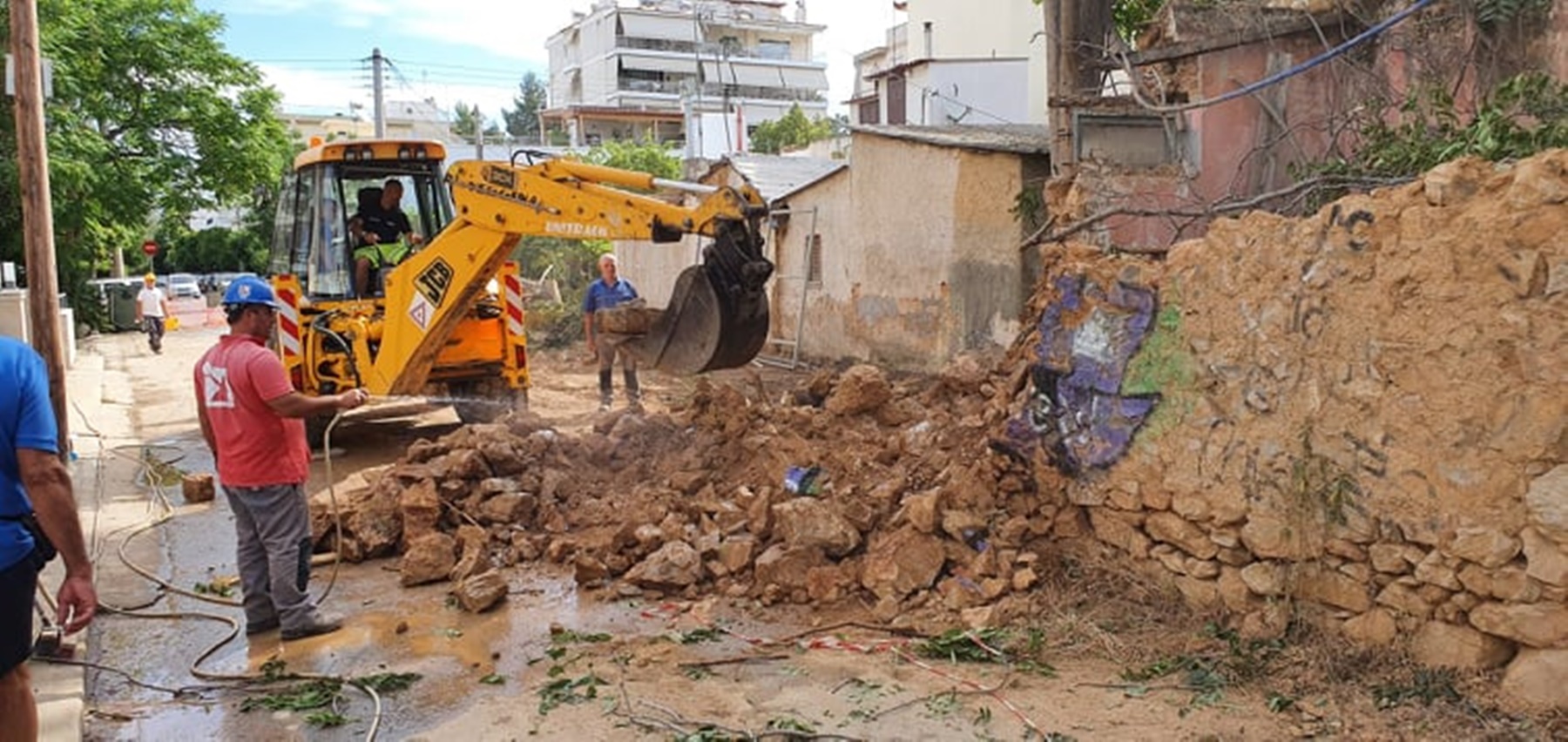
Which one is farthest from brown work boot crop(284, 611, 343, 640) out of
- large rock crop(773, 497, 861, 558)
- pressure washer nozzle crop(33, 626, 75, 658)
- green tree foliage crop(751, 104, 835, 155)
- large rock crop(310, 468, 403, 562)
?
green tree foliage crop(751, 104, 835, 155)

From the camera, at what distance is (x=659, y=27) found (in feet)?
267

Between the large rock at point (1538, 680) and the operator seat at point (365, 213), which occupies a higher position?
the operator seat at point (365, 213)

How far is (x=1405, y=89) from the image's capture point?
7.92 meters

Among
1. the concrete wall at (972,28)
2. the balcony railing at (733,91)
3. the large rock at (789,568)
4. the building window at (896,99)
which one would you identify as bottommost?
the large rock at (789,568)

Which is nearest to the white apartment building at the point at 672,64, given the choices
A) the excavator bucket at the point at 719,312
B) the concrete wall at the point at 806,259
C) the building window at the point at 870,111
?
the building window at the point at 870,111

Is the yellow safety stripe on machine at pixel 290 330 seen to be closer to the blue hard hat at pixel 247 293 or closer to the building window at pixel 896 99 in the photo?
the blue hard hat at pixel 247 293

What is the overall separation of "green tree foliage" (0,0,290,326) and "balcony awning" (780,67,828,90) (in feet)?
226

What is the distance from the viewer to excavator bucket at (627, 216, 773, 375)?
7.93 metres

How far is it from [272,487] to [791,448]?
3.04 m

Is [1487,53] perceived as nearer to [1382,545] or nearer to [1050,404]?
[1050,404]

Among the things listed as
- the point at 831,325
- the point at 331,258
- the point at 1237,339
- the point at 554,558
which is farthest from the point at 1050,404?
the point at 831,325

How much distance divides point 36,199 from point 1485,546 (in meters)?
9.31

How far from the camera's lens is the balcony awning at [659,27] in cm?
8019

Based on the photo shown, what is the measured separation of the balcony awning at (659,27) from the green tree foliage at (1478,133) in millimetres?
78266
